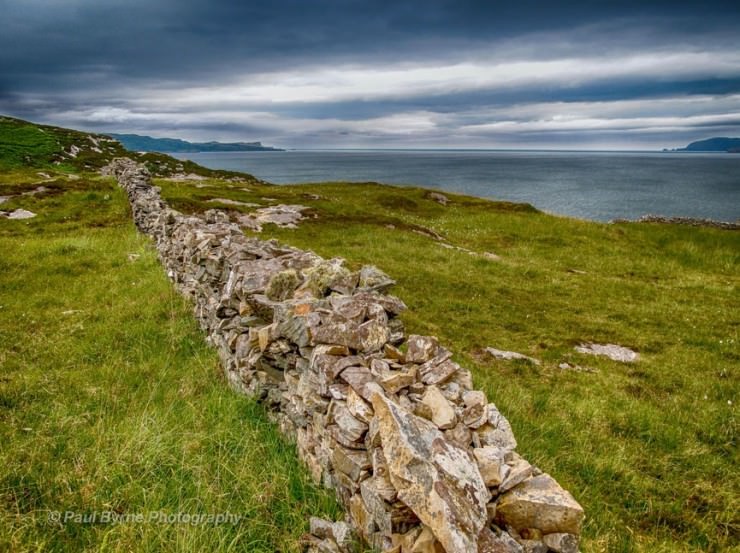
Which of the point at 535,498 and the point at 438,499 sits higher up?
the point at 438,499

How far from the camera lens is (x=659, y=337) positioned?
17969 mm

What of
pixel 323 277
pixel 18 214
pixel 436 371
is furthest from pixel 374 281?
pixel 18 214

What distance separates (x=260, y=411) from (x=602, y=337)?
587 inches

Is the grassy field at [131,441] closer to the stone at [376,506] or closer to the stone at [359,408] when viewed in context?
the stone at [376,506]

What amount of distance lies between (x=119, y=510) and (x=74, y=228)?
1068 inches

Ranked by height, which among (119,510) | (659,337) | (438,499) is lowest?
(659,337)

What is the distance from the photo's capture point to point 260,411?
7.76m

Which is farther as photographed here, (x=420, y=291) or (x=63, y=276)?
(x=420, y=291)

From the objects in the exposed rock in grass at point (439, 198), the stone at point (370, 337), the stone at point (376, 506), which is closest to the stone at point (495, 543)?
the stone at point (376, 506)

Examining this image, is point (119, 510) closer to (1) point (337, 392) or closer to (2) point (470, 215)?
(1) point (337, 392)

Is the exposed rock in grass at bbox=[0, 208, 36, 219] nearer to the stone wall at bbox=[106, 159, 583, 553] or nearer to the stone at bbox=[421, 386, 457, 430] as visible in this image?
the stone wall at bbox=[106, 159, 583, 553]

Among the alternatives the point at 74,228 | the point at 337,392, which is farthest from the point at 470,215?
the point at 337,392

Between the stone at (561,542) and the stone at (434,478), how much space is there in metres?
0.70

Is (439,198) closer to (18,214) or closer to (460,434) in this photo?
(18,214)
